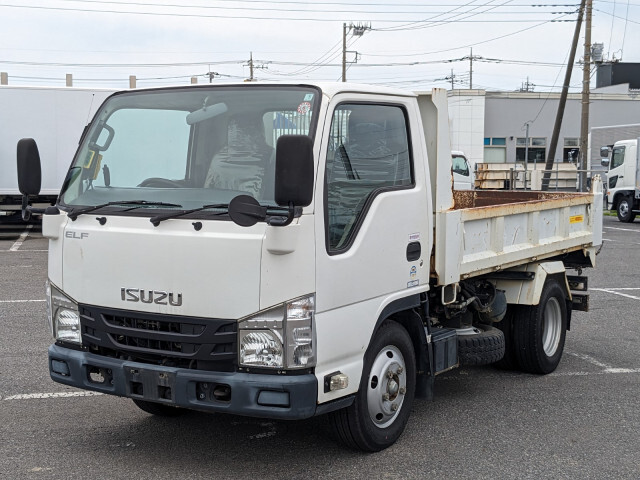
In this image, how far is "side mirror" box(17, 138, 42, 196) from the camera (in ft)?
16.7

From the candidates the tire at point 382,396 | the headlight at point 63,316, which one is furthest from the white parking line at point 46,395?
the tire at point 382,396

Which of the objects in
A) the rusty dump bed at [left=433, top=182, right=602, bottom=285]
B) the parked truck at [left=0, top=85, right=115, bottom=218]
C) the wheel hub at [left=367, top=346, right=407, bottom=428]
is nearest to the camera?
the wheel hub at [left=367, top=346, right=407, bottom=428]

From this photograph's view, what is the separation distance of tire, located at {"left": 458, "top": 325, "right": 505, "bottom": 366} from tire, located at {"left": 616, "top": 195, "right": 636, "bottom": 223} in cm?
2255

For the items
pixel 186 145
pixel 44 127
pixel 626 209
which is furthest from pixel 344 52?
pixel 186 145

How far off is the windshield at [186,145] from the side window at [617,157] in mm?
25321

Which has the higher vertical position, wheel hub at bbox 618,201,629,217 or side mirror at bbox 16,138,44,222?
side mirror at bbox 16,138,44,222

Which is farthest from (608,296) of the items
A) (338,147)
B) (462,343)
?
(338,147)

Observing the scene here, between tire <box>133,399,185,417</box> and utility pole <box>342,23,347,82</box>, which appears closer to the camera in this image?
tire <box>133,399,185,417</box>

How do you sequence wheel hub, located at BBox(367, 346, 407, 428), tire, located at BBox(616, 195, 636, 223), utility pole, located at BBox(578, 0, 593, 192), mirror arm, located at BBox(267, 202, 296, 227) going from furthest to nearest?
1. utility pole, located at BBox(578, 0, 593, 192)
2. tire, located at BBox(616, 195, 636, 223)
3. wheel hub, located at BBox(367, 346, 407, 428)
4. mirror arm, located at BBox(267, 202, 296, 227)

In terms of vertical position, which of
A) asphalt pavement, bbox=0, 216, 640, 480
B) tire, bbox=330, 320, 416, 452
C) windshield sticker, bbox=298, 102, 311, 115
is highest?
windshield sticker, bbox=298, 102, 311, 115

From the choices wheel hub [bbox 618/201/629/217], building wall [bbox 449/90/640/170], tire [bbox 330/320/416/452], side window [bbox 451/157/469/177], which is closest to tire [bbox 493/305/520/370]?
tire [bbox 330/320/416/452]

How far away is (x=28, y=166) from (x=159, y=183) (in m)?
0.87

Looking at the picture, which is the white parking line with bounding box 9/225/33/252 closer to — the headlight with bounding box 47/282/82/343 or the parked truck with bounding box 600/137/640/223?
the headlight with bounding box 47/282/82/343

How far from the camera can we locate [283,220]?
4250 mm
